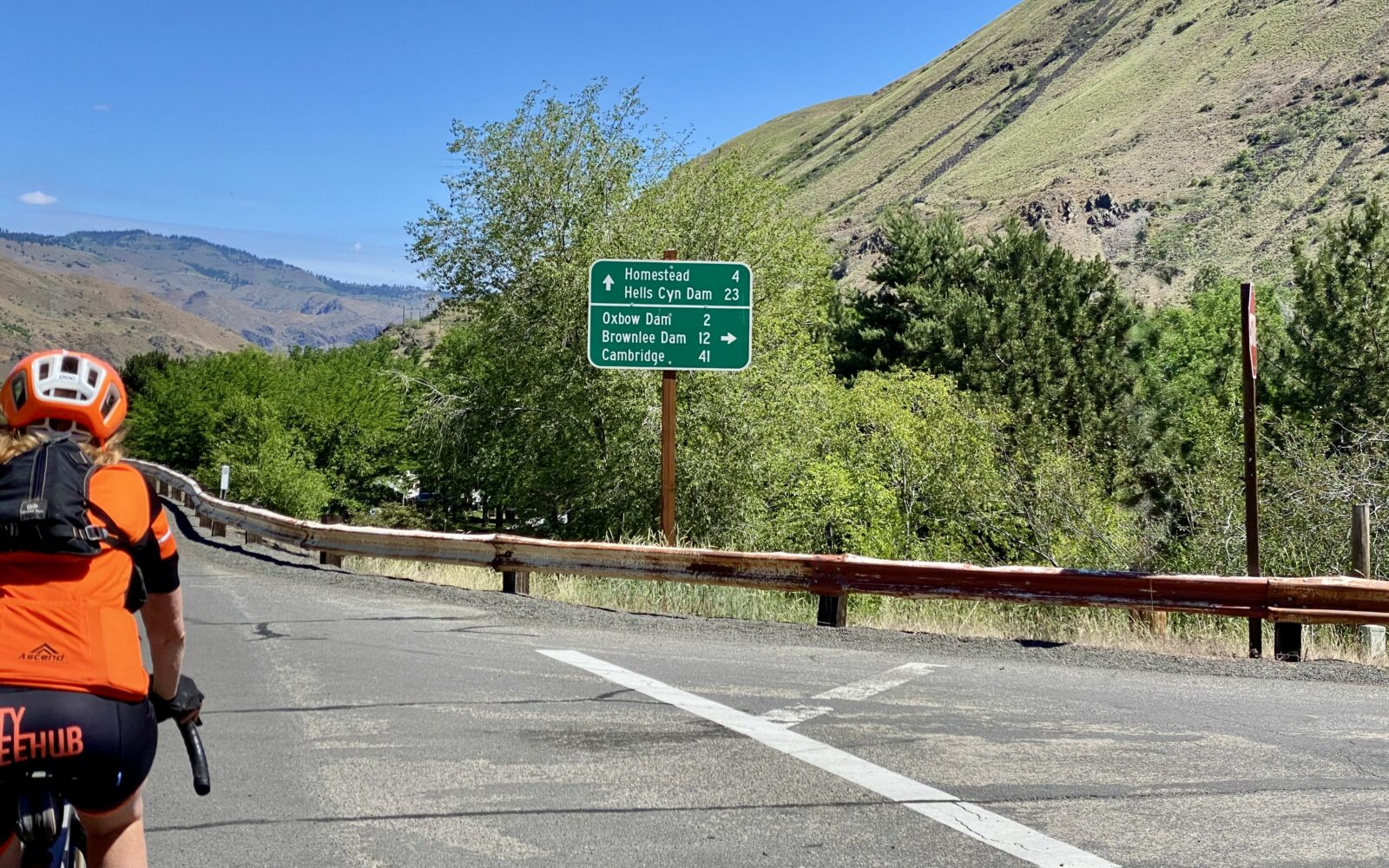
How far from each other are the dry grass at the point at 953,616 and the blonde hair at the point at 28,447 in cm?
886

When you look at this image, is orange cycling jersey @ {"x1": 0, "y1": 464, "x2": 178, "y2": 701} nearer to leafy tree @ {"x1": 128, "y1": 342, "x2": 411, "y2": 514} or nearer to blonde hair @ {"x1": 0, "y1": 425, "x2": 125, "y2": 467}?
blonde hair @ {"x1": 0, "y1": 425, "x2": 125, "y2": 467}

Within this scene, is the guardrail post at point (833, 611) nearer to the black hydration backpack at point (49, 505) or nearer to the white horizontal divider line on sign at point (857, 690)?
the white horizontal divider line on sign at point (857, 690)

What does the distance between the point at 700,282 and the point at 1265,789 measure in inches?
496

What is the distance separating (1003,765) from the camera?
5969mm

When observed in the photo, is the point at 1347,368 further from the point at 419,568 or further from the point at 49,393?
the point at 49,393

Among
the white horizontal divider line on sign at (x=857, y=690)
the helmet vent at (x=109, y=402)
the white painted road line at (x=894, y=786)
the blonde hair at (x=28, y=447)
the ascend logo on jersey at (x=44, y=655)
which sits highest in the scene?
the helmet vent at (x=109, y=402)

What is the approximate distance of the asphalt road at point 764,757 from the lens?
15.7 ft

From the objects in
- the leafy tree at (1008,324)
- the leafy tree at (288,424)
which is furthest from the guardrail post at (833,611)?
the leafy tree at (288,424)

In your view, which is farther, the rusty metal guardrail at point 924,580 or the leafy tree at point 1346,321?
the leafy tree at point 1346,321

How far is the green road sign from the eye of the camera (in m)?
17.2

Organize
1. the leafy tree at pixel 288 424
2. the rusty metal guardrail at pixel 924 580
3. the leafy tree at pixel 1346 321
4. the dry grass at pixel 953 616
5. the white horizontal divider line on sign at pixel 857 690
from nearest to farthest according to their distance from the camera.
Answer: the white horizontal divider line on sign at pixel 857 690
the rusty metal guardrail at pixel 924 580
the dry grass at pixel 953 616
the leafy tree at pixel 1346 321
the leafy tree at pixel 288 424

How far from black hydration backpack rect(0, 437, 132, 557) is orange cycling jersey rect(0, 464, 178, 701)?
3cm

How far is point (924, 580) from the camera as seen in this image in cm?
1110

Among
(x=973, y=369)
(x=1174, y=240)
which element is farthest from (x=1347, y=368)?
(x=1174, y=240)
